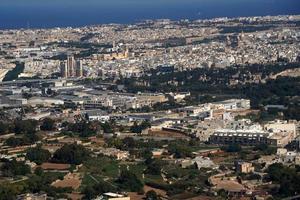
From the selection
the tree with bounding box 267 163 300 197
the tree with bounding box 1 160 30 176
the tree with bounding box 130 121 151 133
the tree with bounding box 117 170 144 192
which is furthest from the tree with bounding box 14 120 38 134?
the tree with bounding box 267 163 300 197

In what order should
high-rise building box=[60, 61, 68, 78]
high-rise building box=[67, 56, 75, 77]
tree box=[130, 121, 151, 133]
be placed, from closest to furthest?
tree box=[130, 121, 151, 133] → high-rise building box=[60, 61, 68, 78] → high-rise building box=[67, 56, 75, 77]

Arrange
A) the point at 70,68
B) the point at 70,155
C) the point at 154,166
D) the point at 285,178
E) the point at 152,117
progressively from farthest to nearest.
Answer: the point at 70,68
the point at 152,117
the point at 70,155
the point at 154,166
the point at 285,178

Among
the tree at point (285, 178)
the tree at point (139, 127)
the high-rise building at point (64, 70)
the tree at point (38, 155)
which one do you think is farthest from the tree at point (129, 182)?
the high-rise building at point (64, 70)

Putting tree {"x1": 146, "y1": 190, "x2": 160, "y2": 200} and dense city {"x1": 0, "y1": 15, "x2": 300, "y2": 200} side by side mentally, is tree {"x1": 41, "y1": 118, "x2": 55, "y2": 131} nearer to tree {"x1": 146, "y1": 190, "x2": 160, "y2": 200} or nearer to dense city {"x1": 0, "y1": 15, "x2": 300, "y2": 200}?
dense city {"x1": 0, "y1": 15, "x2": 300, "y2": 200}

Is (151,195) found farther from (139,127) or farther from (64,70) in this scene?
(64,70)

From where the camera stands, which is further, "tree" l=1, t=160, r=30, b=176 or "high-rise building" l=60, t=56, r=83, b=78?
"high-rise building" l=60, t=56, r=83, b=78

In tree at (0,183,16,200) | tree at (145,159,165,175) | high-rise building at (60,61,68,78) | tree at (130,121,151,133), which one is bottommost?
tree at (0,183,16,200)

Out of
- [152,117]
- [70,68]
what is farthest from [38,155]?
[70,68]
